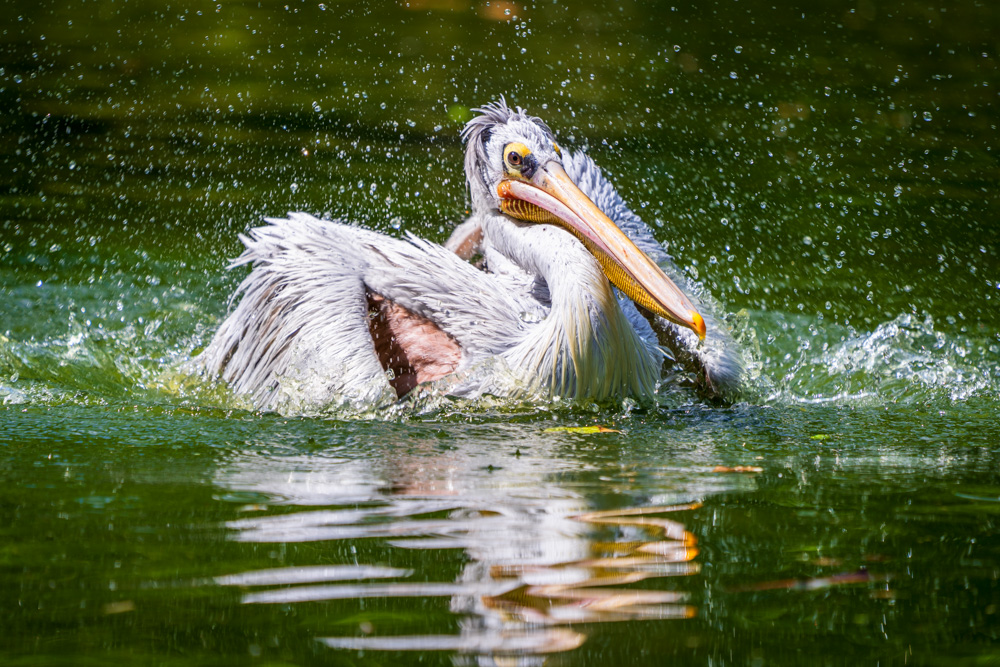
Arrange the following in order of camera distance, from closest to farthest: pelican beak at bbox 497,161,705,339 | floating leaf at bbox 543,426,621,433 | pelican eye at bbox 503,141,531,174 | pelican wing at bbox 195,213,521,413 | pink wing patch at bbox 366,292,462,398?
floating leaf at bbox 543,426,621,433, pelican beak at bbox 497,161,705,339, pelican wing at bbox 195,213,521,413, pink wing patch at bbox 366,292,462,398, pelican eye at bbox 503,141,531,174

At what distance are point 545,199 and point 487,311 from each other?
1.57ft

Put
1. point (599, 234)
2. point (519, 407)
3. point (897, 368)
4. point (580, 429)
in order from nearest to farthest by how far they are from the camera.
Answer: point (580, 429) < point (519, 407) < point (599, 234) < point (897, 368)

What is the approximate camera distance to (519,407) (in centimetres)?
436

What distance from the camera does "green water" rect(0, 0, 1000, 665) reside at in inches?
90.9

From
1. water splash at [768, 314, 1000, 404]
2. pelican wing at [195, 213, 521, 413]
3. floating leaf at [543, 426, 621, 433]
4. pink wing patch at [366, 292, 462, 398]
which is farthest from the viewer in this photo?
water splash at [768, 314, 1000, 404]

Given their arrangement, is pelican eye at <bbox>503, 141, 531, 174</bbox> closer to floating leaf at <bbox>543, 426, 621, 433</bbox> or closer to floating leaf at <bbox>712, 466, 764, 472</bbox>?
floating leaf at <bbox>543, 426, 621, 433</bbox>

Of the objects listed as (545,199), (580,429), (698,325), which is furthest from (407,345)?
(698,325)

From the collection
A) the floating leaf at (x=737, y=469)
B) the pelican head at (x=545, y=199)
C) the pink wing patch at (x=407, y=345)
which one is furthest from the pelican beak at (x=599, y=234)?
the floating leaf at (x=737, y=469)

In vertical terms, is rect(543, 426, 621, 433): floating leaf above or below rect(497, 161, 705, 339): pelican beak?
below

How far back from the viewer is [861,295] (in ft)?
22.0

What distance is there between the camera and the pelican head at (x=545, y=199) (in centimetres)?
439

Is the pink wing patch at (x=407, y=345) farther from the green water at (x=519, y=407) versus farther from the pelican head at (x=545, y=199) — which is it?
the pelican head at (x=545, y=199)

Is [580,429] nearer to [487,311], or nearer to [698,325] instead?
[698,325]

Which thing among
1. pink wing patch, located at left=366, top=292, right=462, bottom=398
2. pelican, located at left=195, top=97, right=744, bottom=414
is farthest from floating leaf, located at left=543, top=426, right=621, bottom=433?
pink wing patch, located at left=366, top=292, right=462, bottom=398
